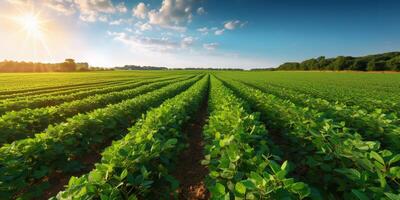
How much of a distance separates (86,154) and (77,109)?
5634 mm

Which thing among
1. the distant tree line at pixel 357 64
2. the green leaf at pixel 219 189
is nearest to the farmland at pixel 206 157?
the green leaf at pixel 219 189

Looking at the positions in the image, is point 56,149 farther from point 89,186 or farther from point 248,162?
point 248,162

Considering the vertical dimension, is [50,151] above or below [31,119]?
above

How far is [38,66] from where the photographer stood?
112 metres

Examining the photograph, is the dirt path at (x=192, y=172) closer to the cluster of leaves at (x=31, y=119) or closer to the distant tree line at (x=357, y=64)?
the cluster of leaves at (x=31, y=119)

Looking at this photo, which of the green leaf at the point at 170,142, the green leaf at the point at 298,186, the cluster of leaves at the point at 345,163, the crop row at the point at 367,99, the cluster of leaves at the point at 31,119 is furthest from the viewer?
the crop row at the point at 367,99

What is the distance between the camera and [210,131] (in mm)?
4133

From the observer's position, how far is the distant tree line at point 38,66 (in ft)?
320

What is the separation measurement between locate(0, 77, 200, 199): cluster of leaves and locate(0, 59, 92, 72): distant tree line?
4751 inches

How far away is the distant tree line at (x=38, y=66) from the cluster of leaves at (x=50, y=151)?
120686mm

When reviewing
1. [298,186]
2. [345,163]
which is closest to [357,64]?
[345,163]

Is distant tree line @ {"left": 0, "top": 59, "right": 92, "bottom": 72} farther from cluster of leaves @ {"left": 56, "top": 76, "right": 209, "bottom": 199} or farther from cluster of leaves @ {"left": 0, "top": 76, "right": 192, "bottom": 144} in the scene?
cluster of leaves @ {"left": 56, "top": 76, "right": 209, "bottom": 199}

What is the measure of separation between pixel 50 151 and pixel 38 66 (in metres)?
136

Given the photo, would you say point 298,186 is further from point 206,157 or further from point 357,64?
point 357,64
